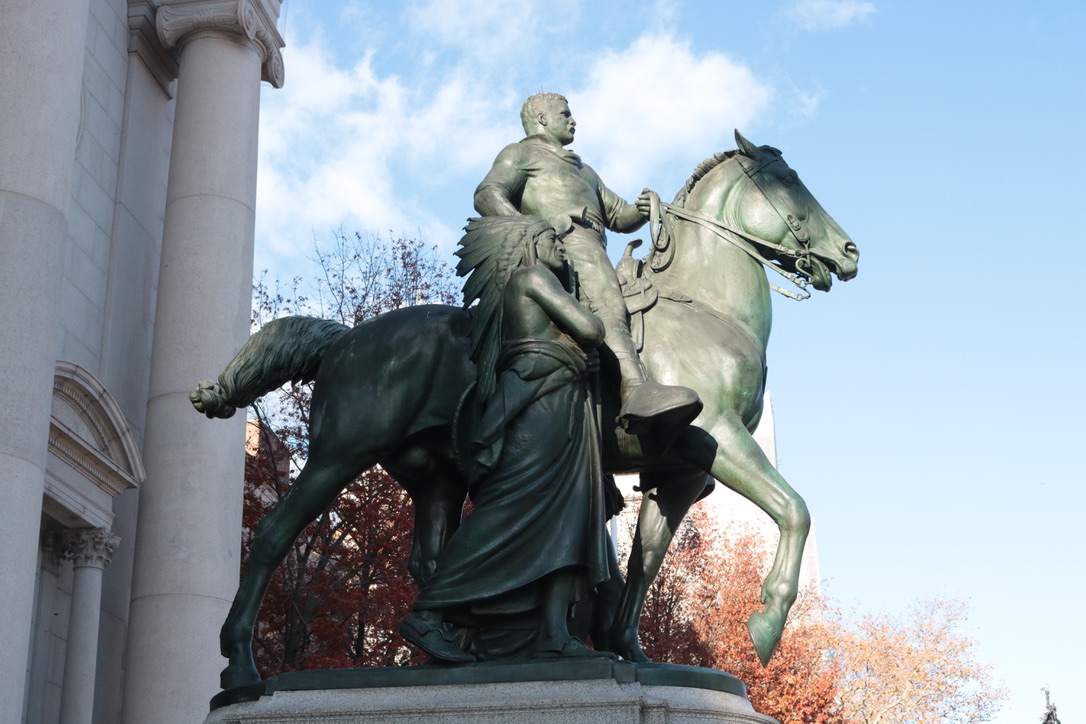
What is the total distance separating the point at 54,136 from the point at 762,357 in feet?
29.4

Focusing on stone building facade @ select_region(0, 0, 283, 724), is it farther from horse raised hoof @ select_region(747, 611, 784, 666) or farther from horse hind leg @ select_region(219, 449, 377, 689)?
horse raised hoof @ select_region(747, 611, 784, 666)

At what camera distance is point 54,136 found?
14477mm

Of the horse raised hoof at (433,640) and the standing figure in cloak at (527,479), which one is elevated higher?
the standing figure in cloak at (527,479)

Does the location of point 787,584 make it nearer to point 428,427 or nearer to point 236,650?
point 428,427

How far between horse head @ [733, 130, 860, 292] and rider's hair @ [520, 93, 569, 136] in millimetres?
1495

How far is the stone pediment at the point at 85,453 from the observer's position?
646 inches

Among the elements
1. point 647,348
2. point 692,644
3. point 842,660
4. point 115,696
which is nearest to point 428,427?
point 647,348

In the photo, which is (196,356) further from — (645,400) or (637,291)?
(645,400)

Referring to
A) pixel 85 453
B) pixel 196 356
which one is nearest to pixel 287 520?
pixel 85 453

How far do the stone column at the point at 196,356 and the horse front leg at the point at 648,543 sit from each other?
33.1 feet

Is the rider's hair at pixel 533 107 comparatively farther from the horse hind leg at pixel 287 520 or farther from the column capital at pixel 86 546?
the column capital at pixel 86 546

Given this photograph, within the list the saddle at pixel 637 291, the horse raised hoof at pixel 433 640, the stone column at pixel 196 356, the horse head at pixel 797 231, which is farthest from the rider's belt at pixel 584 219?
the stone column at pixel 196 356

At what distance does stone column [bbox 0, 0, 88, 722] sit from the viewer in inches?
508

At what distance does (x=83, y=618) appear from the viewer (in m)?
16.9
